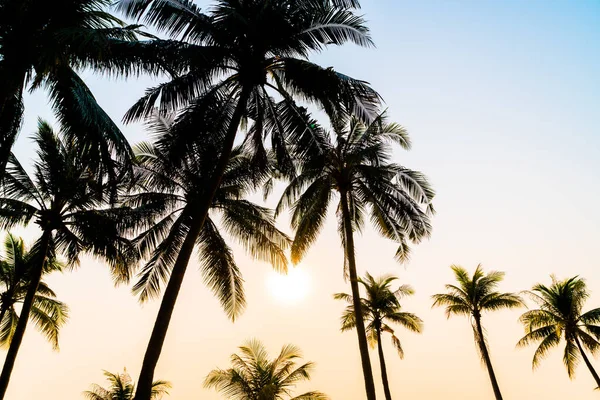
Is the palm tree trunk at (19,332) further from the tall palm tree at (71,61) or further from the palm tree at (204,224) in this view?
the tall palm tree at (71,61)

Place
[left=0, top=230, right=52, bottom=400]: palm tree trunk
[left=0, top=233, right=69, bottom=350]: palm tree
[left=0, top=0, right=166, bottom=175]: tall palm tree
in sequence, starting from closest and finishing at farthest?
[left=0, top=0, right=166, bottom=175]: tall palm tree
[left=0, top=230, right=52, bottom=400]: palm tree trunk
[left=0, top=233, right=69, bottom=350]: palm tree

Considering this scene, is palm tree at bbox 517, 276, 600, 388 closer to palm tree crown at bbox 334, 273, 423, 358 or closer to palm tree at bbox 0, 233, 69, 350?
palm tree crown at bbox 334, 273, 423, 358

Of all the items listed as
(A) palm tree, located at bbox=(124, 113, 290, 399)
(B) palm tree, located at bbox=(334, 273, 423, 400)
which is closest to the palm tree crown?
(B) palm tree, located at bbox=(334, 273, 423, 400)

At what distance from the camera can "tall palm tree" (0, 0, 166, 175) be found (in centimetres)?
693

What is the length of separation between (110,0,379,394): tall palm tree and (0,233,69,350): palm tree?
10.0 m

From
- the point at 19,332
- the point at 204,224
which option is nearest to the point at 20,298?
the point at 19,332

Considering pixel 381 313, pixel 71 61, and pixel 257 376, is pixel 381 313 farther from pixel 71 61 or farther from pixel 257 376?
pixel 71 61

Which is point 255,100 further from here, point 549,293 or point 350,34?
point 549,293

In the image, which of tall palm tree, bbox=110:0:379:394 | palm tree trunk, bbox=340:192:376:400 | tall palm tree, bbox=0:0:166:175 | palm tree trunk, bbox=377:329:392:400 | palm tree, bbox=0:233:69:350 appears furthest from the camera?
Answer: palm tree trunk, bbox=377:329:392:400

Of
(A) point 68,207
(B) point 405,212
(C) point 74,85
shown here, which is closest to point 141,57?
(C) point 74,85

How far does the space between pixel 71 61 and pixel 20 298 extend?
40.4 feet

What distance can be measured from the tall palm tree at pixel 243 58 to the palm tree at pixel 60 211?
15.5 ft

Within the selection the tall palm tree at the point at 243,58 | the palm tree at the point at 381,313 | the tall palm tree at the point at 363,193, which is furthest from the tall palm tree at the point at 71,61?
the palm tree at the point at 381,313

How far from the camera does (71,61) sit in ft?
27.3
